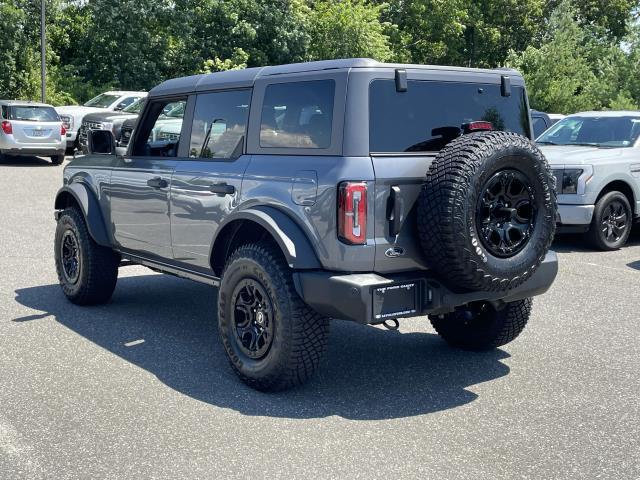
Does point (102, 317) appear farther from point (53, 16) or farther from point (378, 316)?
point (53, 16)

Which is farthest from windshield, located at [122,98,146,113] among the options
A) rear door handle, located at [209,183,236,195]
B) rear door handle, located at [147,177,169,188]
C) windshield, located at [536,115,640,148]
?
rear door handle, located at [209,183,236,195]

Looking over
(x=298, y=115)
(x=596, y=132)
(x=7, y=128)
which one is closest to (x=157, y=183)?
(x=298, y=115)

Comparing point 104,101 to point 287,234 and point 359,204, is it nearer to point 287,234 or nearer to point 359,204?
point 287,234

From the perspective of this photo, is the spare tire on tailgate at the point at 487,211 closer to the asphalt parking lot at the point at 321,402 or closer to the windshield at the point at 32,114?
the asphalt parking lot at the point at 321,402

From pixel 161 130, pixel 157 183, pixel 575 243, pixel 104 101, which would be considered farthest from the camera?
pixel 104 101

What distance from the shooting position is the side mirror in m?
7.07

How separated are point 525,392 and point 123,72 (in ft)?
108

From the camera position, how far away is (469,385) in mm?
5348

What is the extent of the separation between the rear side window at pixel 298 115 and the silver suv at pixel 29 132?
57.7ft

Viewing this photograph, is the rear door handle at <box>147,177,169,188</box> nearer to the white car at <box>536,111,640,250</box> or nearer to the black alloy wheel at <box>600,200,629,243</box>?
the white car at <box>536,111,640,250</box>

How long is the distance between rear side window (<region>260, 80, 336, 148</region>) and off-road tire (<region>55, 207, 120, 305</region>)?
8.02 feet

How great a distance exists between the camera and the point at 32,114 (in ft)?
72.0

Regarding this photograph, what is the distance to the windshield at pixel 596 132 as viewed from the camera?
11297 mm

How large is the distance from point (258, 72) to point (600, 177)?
6240 millimetres
